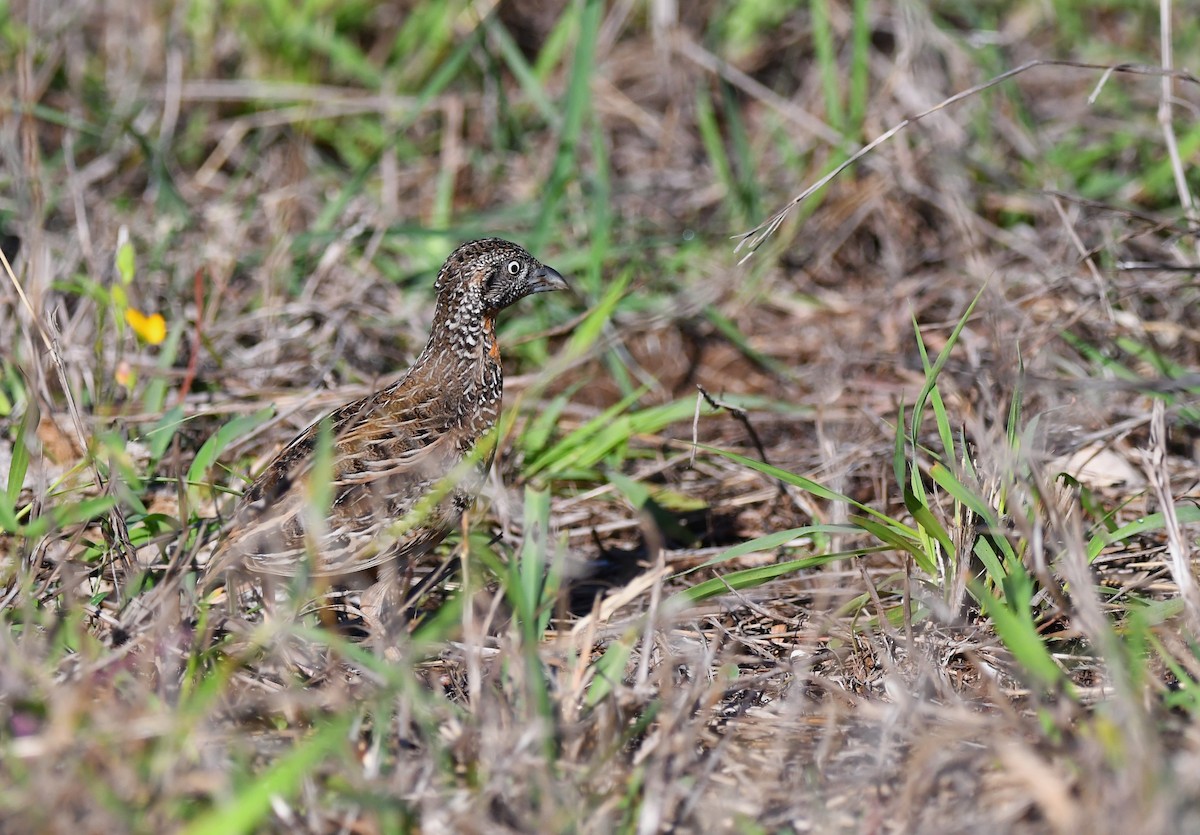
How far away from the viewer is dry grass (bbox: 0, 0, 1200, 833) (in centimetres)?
289

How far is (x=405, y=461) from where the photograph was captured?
3.99m

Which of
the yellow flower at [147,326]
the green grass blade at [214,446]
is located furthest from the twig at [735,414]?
the yellow flower at [147,326]

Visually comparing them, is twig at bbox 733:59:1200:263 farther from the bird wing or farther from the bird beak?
the bird wing

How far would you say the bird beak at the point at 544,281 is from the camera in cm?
447

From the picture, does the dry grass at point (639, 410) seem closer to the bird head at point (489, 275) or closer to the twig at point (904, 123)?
the bird head at point (489, 275)

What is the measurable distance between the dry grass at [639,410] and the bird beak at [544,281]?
390 mm

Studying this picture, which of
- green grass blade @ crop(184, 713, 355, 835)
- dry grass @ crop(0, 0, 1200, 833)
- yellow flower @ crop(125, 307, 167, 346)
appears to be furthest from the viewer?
yellow flower @ crop(125, 307, 167, 346)

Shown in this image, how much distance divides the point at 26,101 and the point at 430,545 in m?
2.22

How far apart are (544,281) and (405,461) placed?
90 cm

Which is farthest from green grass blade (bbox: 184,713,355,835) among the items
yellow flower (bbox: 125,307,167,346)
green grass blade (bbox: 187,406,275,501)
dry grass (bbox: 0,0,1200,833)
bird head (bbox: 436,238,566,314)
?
yellow flower (bbox: 125,307,167,346)

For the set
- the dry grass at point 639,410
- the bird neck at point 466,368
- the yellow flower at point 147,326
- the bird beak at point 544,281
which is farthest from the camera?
the yellow flower at point 147,326

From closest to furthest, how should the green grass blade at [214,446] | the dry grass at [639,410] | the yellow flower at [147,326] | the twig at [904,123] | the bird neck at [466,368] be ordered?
the dry grass at [639,410]
the twig at [904,123]
the green grass blade at [214,446]
the bird neck at [466,368]
the yellow flower at [147,326]

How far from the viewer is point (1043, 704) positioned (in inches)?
122

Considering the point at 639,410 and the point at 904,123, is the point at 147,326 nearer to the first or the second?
the point at 639,410
